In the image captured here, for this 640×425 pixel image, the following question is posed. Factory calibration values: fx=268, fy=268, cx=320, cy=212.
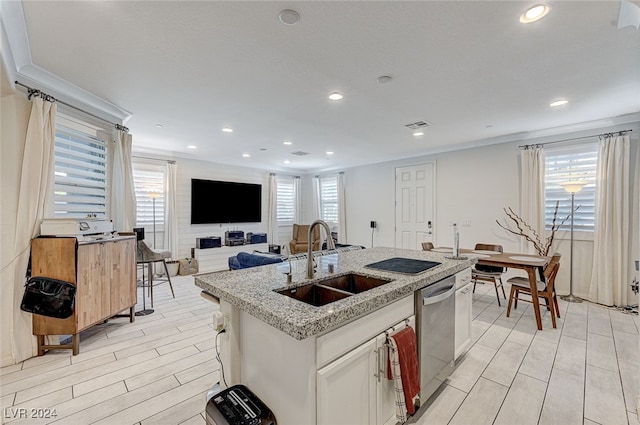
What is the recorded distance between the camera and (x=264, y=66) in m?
2.34

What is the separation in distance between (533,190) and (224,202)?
6.14 meters

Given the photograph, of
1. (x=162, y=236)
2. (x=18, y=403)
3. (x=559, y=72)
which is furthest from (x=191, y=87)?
(x=162, y=236)

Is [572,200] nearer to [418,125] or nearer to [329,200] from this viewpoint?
[418,125]

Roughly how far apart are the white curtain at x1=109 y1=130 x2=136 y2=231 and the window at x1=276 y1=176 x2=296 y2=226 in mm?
4239

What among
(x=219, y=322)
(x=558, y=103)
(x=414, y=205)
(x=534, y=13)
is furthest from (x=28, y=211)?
(x=414, y=205)

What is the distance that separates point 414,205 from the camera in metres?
5.89

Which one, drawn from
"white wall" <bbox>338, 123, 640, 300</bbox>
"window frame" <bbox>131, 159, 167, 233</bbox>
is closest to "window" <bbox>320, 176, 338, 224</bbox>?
"white wall" <bbox>338, 123, 640, 300</bbox>

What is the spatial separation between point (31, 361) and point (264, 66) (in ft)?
11.1

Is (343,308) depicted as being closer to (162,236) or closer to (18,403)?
(18,403)

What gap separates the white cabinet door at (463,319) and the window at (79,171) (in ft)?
12.8

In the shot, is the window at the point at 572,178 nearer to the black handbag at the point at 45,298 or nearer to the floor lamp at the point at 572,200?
the floor lamp at the point at 572,200

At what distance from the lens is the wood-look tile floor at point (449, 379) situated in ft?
5.86

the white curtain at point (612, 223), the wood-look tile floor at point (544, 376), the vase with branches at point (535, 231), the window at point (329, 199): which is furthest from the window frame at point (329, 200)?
the white curtain at point (612, 223)

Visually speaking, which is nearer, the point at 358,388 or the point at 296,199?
the point at 358,388
